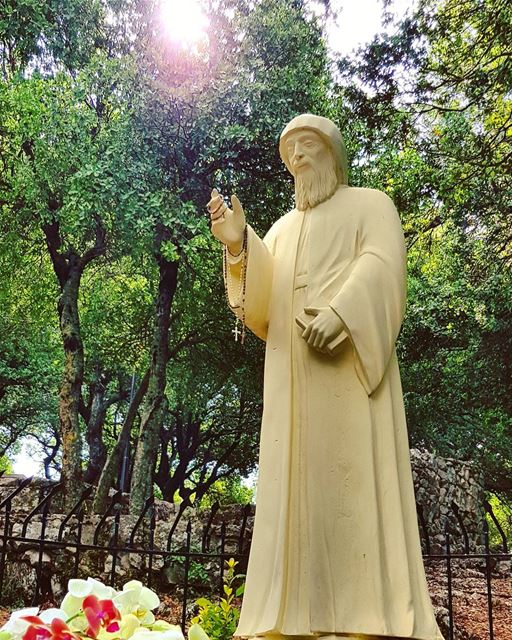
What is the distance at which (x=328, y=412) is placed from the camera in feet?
10.4

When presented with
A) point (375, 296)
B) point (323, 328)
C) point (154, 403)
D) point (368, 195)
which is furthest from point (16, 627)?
point (154, 403)

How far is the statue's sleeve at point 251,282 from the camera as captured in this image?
352 cm

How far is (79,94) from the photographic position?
1429 centimetres

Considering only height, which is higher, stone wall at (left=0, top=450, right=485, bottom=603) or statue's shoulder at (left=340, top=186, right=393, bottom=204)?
statue's shoulder at (left=340, top=186, right=393, bottom=204)

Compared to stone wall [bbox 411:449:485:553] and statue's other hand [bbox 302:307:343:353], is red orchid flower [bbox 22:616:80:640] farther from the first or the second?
stone wall [bbox 411:449:485:553]

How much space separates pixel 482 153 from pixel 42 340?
41.1 feet

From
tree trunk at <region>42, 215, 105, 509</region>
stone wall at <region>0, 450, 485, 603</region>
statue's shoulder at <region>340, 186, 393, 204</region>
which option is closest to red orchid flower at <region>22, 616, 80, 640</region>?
statue's shoulder at <region>340, 186, 393, 204</region>

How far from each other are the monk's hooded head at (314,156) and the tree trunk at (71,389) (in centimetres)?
1077

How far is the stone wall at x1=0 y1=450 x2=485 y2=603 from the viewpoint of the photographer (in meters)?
9.36

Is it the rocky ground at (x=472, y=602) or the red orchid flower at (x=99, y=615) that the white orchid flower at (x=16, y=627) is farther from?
the rocky ground at (x=472, y=602)

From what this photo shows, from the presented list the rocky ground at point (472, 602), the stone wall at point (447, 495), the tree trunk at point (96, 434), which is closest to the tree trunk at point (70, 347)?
the tree trunk at point (96, 434)

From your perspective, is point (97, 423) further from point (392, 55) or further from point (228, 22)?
point (392, 55)

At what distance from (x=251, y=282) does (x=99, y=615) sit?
252 cm

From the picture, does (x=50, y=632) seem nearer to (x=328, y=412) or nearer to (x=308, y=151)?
(x=328, y=412)
